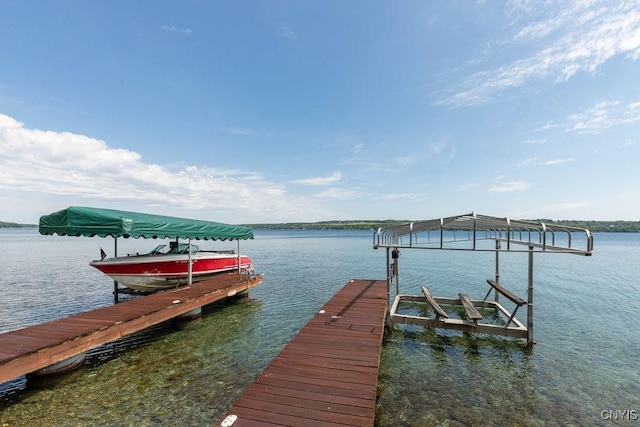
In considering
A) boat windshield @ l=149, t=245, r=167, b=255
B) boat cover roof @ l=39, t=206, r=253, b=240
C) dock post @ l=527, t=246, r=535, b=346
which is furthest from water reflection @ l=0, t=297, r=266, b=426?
dock post @ l=527, t=246, r=535, b=346

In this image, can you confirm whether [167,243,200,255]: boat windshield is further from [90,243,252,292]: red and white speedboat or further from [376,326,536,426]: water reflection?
[376,326,536,426]: water reflection

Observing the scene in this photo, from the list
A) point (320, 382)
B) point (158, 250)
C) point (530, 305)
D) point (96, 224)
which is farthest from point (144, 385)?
point (530, 305)

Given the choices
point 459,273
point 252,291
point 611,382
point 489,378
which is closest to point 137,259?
point 252,291

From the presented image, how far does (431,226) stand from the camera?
830cm

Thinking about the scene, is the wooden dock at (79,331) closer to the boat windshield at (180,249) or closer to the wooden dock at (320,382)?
the boat windshield at (180,249)

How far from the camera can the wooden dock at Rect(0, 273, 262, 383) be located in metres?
5.77

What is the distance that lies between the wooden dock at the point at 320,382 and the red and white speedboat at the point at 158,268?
8310 millimetres

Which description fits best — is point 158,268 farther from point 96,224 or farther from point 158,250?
point 96,224

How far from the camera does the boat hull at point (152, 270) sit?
12430mm

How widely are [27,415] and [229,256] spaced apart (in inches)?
449

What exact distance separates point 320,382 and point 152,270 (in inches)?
426

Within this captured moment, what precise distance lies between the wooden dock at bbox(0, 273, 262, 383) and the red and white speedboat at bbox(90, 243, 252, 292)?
221 cm

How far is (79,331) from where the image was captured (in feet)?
23.4

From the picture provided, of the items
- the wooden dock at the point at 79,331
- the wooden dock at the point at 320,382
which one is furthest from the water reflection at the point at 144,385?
the wooden dock at the point at 320,382
